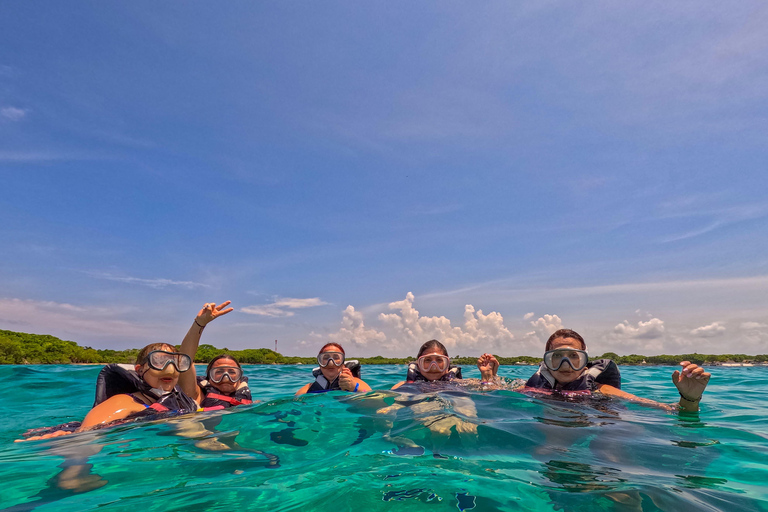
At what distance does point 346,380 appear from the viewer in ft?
22.7

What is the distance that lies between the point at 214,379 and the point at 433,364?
408 centimetres

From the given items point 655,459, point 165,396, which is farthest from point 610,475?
point 165,396

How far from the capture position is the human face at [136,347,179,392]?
5.00 m

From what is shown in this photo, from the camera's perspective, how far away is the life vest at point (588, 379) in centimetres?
654

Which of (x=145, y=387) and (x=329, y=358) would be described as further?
(x=329, y=358)

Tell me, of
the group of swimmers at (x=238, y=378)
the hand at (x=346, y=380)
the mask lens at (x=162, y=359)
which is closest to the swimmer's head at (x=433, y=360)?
the group of swimmers at (x=238, y=378)

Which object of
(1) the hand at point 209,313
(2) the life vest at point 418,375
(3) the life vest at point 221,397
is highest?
(1) the hand at point 209,313

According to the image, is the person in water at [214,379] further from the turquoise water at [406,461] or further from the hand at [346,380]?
the hand at [346,380]

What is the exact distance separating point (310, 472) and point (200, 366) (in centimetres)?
2930

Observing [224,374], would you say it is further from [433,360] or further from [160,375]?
[433,360]

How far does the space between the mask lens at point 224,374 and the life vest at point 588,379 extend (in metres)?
5.36

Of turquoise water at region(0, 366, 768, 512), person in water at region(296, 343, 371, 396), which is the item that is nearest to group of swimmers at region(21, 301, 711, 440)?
person in water at region(296, 343, 371, 396)

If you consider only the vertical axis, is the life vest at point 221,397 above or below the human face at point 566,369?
below

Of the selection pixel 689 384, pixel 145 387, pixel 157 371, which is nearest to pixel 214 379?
pixel 145 387
